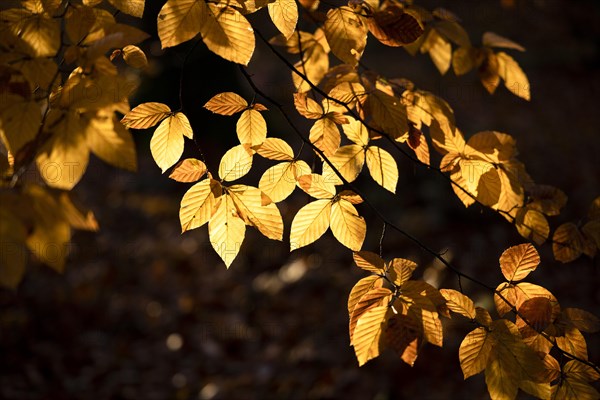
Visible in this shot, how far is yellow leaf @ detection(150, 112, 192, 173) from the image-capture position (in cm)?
103

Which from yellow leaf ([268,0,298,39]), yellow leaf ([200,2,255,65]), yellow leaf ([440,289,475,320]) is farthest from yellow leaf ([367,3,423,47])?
yellow leaf ([440,289,475,320])

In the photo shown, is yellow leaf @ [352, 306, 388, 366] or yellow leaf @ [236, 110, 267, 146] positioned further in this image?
yellow leaf @ [236, 110, 267, 146]

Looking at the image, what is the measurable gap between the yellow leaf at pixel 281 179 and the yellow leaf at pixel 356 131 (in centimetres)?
14

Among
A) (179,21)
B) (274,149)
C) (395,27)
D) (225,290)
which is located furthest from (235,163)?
(225,290)

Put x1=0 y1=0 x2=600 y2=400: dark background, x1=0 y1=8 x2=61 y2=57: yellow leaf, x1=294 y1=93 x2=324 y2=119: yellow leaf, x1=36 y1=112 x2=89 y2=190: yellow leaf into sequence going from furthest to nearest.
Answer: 1. x1=0 y1=0 x2=600 y2=400: dark background
2. x1=294 y1=93 x2=324 y2=119: yellow leaf
3. x1=0 y1=8 x2=61 y2=57: yellow leaf
4. x1=36 y1=112 x2=89 y2=190: yellow leaf

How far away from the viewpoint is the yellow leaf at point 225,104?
3.62ft

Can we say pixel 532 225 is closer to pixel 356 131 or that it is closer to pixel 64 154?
pixel 356 131

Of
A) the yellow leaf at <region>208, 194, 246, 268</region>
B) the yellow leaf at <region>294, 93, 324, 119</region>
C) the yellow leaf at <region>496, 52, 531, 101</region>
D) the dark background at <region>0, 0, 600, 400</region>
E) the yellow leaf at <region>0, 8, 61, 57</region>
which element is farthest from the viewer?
the dark background at <region>0, 0, 600, 400</region>

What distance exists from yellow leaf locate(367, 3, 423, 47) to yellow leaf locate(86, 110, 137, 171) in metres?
0.56

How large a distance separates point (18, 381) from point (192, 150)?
3380 millimetres

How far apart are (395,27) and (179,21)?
1.43 ft

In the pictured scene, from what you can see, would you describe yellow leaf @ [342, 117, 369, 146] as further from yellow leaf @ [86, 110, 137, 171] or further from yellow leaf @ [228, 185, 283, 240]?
yellow leaf @ [86, 110, 137, 171]

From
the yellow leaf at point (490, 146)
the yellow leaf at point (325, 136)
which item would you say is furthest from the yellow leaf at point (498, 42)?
the yellow leaf at point (325, 136)

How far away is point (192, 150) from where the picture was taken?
19.1 ft
